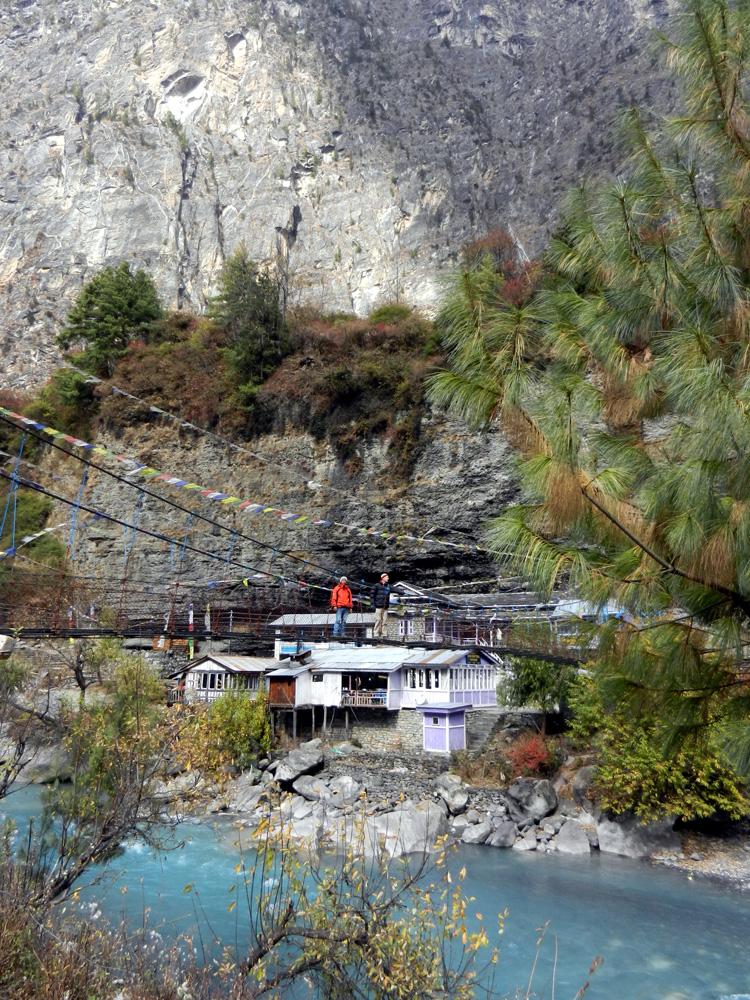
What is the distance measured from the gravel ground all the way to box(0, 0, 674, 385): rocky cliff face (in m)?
21.3

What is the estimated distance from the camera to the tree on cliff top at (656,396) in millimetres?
2840

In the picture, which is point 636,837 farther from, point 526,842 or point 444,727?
point 444,727

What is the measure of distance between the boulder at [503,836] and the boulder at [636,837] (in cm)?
141

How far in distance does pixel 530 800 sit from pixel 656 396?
34.1 feet

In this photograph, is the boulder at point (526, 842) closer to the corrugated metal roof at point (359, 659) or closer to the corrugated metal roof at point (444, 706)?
the corrugated metal roof at point (444, 706)

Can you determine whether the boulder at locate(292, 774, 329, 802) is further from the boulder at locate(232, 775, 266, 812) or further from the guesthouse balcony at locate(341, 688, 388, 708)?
the guesthouse balcony at locate(341, 688, 388, 708)

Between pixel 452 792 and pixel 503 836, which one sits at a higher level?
pixel 452 792

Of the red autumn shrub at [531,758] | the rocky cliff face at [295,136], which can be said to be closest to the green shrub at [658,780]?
the red autumn shrub at [531,758]

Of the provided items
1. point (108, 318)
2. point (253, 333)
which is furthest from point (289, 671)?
point (108, 318)

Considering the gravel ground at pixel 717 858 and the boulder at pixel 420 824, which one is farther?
A: the boulder at pixel 420 824

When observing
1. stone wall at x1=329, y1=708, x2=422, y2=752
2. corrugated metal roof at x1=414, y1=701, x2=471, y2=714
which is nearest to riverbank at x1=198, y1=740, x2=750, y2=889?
corrugated metal roof at x1=414, y1=701, x2=471, y2=714

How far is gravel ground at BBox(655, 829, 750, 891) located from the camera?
32.8ft

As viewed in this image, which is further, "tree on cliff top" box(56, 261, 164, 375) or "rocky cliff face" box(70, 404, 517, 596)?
"tree on cliff top" box(56, 261, 164, 375)

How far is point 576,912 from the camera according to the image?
8766mm
